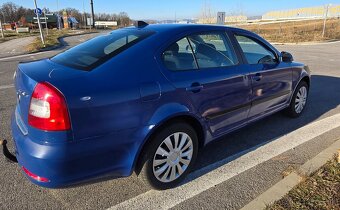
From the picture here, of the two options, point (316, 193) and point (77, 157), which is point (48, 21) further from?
point (316, 193)

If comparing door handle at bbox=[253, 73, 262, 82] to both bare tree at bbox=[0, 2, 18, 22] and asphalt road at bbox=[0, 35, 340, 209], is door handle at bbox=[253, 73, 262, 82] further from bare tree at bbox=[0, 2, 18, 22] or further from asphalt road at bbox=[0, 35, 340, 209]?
bare tree at bbox=[0, 2, 18, 22]

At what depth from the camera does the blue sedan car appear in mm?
2270

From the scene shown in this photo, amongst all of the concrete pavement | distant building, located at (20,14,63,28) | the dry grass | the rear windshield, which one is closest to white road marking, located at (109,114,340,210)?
the rear windshield

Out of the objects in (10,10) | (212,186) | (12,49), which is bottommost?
(12,49)

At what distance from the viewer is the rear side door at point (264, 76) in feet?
12.4

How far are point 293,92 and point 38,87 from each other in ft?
12.7

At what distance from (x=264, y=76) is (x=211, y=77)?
3.65 feet

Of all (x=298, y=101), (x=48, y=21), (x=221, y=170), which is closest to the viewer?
(x=221, y=170)

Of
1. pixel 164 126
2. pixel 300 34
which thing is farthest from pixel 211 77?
pixel 300 34

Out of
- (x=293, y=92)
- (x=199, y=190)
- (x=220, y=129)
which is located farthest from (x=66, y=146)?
(x=293, y=92)

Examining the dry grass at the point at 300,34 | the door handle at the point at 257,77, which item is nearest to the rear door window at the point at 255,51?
the door handle at the point at 257,77

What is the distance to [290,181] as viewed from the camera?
2.96 m

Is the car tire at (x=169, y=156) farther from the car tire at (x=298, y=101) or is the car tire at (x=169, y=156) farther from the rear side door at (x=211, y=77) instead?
the car tire at (x=298, y=101)

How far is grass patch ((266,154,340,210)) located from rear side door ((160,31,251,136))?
104 centimetres
